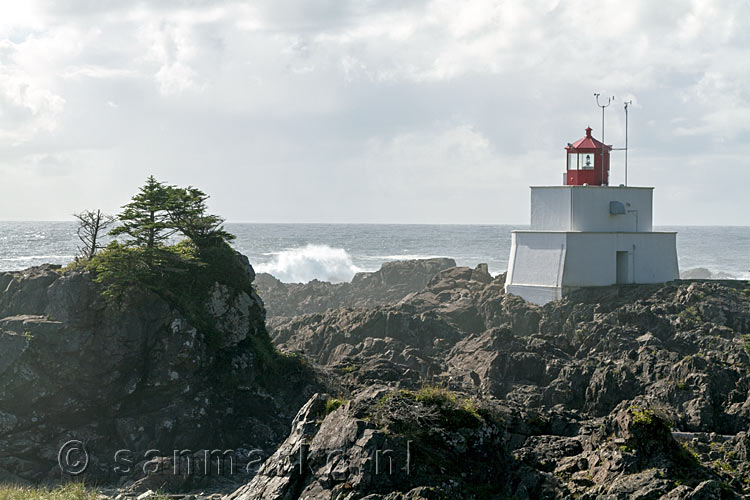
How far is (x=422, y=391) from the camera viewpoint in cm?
1197

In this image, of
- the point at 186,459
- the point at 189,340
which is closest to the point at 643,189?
the point at 189,340

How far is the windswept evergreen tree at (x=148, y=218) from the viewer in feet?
67.7

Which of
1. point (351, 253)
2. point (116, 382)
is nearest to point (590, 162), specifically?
point (116, 382)

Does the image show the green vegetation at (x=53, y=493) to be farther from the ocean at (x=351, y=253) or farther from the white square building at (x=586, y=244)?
the ocean at (x=351, y=253)

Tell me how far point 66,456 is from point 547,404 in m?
10.4

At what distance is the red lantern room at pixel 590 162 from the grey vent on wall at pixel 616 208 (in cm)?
112

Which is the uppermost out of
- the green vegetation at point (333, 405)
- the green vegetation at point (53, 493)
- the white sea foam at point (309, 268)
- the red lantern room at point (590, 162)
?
the red lantern room at point (590, 162)

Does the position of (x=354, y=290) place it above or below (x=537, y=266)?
below

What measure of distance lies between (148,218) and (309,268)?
48395 mm

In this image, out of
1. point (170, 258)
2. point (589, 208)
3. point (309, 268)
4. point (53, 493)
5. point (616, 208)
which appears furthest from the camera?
point (309, 268)

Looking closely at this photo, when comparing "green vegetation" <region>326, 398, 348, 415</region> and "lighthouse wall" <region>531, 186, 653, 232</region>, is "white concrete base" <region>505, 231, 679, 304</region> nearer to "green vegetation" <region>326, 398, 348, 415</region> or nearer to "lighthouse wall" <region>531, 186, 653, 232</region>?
"lighthouse wall" <region>531, 186, 653, 232</region>

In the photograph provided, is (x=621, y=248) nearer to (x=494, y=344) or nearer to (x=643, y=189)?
(x=643, y=189)

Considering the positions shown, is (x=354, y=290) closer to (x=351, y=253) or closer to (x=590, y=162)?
→ (x=590, y=162)

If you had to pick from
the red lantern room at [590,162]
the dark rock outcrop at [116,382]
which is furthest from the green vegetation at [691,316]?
the dark rock outcrop at [116,382]
